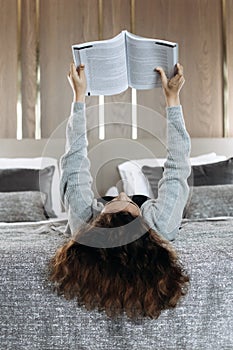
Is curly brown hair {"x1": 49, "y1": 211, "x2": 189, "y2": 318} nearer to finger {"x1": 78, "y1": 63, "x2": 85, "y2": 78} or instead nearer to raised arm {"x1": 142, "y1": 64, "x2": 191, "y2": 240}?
raised arm {"x1": 142, "y1": 64, "x2": 191, "y2": 240}

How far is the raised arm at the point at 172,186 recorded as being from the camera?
1740 millimetres

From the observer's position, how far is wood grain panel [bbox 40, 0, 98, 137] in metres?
3.71

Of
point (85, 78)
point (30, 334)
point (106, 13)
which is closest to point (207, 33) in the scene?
point (106, 13)

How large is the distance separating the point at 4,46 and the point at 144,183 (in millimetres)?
1432

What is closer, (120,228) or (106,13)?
(120,228)

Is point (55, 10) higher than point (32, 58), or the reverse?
point (55, 10)

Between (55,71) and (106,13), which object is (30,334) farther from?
(106,13)

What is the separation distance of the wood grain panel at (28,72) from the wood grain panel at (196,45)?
0.77m

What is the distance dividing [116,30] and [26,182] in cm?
140

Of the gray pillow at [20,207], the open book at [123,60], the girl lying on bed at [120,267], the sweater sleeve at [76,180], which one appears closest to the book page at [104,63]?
the open book at [123,60]

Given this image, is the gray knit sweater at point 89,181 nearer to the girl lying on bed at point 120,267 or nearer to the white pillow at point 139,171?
the girl lying on bed at point 120,267

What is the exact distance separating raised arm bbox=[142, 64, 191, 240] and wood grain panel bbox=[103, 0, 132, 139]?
1.93m

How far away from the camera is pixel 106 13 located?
3783 mm


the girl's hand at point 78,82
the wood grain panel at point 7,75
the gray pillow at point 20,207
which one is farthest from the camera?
the wood grain panel at point 7,75
